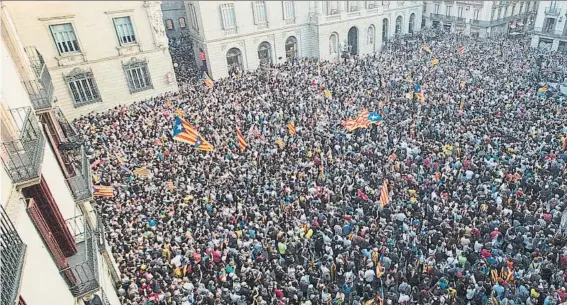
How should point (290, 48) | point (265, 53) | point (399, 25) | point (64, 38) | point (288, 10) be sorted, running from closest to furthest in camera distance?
point (64, 38), point (288, 10), point (265, 53), point (290, 48), point (399, 25)

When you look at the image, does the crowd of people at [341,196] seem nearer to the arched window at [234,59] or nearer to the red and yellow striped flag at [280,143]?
the red and yellow striped flag at [280,143]

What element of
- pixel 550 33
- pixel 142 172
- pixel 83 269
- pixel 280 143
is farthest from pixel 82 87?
pixel 550 33

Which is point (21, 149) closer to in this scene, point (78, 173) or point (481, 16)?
point (78, 173)

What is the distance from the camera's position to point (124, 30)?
93.9ft

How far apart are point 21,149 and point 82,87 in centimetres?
2242

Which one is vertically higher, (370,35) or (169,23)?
(169,23)

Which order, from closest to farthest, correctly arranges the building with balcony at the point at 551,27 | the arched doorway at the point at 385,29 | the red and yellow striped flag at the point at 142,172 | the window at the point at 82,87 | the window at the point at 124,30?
the red and yellow striped flag at the point at 142,172 < the window at the point at 82,87 < the window at the point at 124,30 < the building with balcony at the point at 551,27 < the arched doorway at the point at 385,29

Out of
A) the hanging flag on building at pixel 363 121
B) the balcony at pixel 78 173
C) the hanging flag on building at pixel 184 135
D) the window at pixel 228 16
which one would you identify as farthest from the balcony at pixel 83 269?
the window at pixel 228 16

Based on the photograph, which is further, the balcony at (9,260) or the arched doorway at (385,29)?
the arched doorway at (385,29)

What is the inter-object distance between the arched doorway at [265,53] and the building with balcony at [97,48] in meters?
10.5

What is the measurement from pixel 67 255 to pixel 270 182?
1019 centimetres

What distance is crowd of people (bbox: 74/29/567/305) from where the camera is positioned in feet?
41.6

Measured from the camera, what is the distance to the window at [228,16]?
113ft

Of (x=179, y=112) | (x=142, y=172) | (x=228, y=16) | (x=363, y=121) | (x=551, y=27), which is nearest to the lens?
(x=142, y=172)
